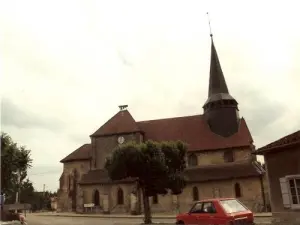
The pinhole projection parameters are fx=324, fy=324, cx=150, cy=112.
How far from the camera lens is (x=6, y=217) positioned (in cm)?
2705

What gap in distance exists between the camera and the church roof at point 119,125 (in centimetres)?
4244

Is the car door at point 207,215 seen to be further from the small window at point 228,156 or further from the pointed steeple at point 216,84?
the pointed steeple at point 216,84

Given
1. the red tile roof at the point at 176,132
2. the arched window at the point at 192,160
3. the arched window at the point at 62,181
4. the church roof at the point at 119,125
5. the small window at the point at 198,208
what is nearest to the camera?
the small window at the point at 198,208

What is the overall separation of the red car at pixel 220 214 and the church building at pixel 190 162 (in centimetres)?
2568

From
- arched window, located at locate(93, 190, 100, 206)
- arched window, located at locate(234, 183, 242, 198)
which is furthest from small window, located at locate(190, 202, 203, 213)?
arched window, located at locate(93, 190, 100, 206)

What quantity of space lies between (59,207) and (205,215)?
3503cm

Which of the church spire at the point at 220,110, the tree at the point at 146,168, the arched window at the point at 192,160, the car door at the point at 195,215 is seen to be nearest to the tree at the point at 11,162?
the tree at the point at 146,168

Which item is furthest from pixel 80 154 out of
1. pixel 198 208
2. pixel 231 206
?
pixel 231 206

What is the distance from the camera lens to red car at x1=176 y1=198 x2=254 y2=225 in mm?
10987

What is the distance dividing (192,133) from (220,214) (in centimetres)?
3212

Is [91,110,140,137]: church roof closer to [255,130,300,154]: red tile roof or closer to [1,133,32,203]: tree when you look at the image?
[1,133,32,203]: tree

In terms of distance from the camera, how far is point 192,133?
4316cm

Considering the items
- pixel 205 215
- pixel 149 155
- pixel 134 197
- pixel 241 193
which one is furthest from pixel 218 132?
pixel 205 215

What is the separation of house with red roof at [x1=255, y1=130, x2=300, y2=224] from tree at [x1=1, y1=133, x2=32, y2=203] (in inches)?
625
